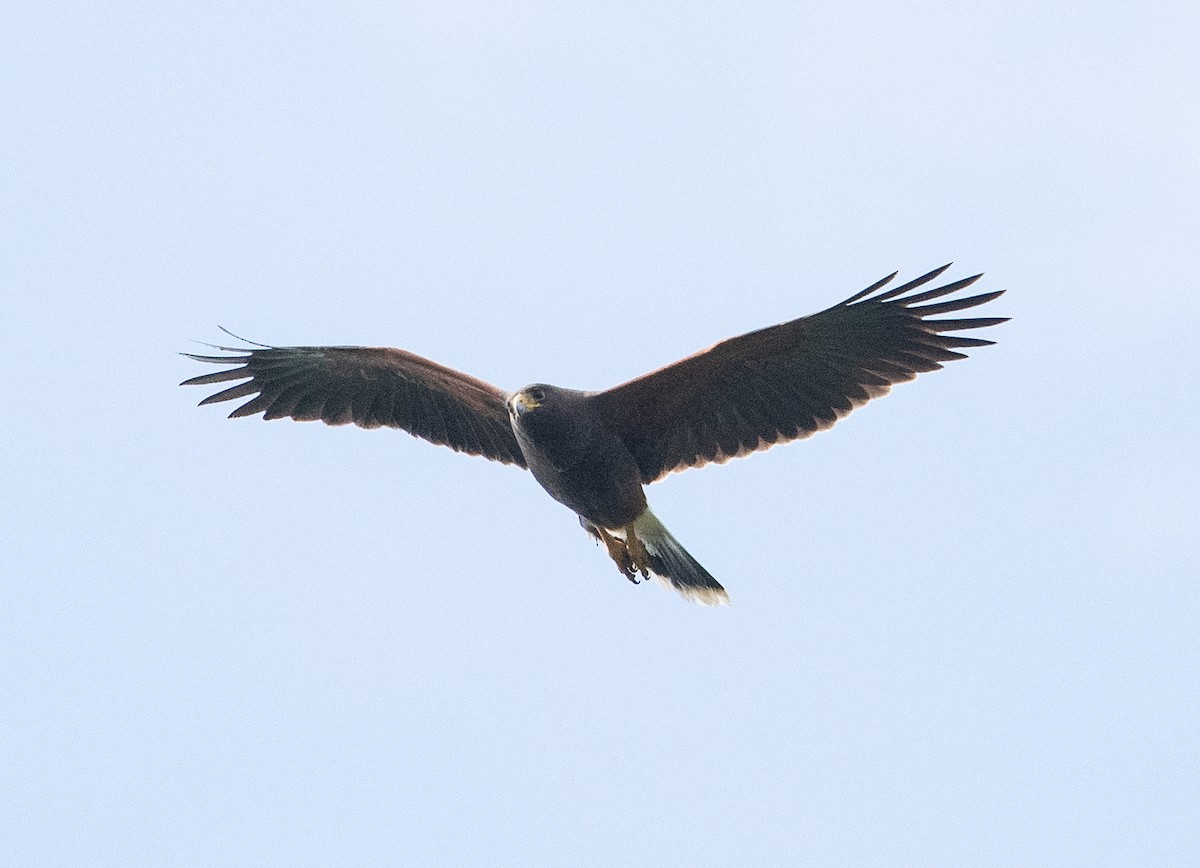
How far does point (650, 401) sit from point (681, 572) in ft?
4.46

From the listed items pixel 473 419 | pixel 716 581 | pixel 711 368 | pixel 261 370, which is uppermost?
pixel 261 370

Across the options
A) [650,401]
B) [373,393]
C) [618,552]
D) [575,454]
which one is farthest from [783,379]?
[373,393]

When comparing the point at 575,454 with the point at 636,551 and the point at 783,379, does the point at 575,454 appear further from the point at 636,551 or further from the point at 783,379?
the point at 783,379

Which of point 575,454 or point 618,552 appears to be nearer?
point 575,454

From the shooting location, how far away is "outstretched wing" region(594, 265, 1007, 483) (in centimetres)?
1023

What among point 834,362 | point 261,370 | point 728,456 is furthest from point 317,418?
point 834,362

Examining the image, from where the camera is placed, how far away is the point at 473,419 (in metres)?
11.4

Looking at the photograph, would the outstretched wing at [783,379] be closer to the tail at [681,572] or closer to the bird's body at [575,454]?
the bird's body at [575,454]

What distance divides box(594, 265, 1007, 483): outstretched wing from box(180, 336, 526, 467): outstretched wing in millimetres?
1092

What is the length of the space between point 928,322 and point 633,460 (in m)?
2.03

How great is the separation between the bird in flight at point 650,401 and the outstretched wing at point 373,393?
0.03ft

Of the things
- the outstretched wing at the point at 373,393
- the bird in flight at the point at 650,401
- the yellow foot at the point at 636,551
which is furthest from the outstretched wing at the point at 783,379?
the outstretched wing at the point at 373,393

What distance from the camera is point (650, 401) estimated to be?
1055 cm

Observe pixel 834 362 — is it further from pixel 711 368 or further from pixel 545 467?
pixel 545 467
